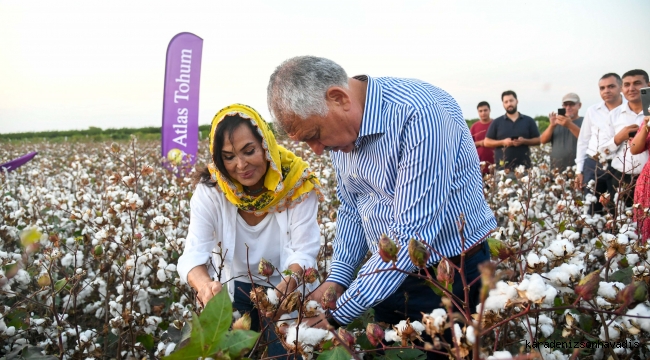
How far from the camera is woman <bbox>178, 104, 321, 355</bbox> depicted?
5.51 feet

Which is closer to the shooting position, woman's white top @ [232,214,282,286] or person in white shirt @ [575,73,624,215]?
woman's white top @ [232,214,282,286]

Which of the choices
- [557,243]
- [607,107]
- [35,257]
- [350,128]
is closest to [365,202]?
[350,128]

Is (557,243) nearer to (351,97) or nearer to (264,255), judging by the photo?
(351,97)

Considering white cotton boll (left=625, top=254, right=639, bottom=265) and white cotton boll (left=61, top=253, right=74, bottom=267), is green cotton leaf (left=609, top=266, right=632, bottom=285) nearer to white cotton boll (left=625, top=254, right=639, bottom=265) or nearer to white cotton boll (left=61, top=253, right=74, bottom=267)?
white cotton boll (left=625, top=254, right=639, bottom=265)

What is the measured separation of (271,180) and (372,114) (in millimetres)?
528

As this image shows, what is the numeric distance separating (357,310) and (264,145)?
26.1 inches

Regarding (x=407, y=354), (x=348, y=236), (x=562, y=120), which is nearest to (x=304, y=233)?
(x=348, y=236)

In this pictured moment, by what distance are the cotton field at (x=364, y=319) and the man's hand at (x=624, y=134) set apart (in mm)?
467

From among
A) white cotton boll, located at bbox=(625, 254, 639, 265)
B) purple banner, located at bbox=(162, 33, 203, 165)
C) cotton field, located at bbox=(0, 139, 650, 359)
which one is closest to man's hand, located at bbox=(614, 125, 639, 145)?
cotton field, located at bbox=(0, 139, 650, 359)

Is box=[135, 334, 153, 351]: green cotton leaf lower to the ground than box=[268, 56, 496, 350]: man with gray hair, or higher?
lower

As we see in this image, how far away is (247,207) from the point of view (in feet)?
5.91

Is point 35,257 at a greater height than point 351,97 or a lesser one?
lesser

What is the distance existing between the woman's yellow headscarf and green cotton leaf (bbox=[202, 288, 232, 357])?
1.07 meters

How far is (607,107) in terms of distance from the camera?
3.94 m
